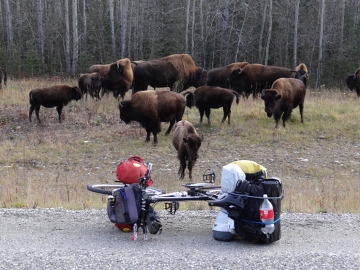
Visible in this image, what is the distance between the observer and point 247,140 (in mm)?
16172

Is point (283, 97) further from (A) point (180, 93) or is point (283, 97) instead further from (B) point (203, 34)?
(B) point (203, 34)

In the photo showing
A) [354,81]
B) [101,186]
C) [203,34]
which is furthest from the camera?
[203,34]

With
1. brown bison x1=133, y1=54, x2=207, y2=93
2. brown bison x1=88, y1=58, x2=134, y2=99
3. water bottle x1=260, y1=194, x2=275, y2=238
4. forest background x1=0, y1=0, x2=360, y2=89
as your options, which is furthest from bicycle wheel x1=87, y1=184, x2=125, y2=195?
forest background x1=0, y1=0, x2=360, y2=89

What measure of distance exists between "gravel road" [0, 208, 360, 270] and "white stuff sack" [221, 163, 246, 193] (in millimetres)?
563

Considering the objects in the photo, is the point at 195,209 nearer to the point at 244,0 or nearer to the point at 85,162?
the point at 85,162

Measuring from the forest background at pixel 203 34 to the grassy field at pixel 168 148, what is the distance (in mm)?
17319

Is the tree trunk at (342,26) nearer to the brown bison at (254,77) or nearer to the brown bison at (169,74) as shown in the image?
the brown bison at (254,77)

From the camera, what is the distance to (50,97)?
1789cm

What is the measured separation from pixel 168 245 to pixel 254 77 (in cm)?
1806

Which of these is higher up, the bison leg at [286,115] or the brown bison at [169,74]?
the brown bison at [169,74]

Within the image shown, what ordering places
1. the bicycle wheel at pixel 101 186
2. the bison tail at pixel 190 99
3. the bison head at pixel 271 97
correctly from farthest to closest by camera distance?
1. the bison tail at pixel 190 99
2. the bison head at pixel 271 97
3. the bicycle wheel at pixel 101 186

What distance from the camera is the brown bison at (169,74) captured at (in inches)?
848

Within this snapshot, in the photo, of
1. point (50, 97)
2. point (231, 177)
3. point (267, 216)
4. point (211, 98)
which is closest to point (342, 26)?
point (211, 98)

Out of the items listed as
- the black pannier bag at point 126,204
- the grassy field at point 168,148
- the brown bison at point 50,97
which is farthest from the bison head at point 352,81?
the black pannier bag at point 126,204
